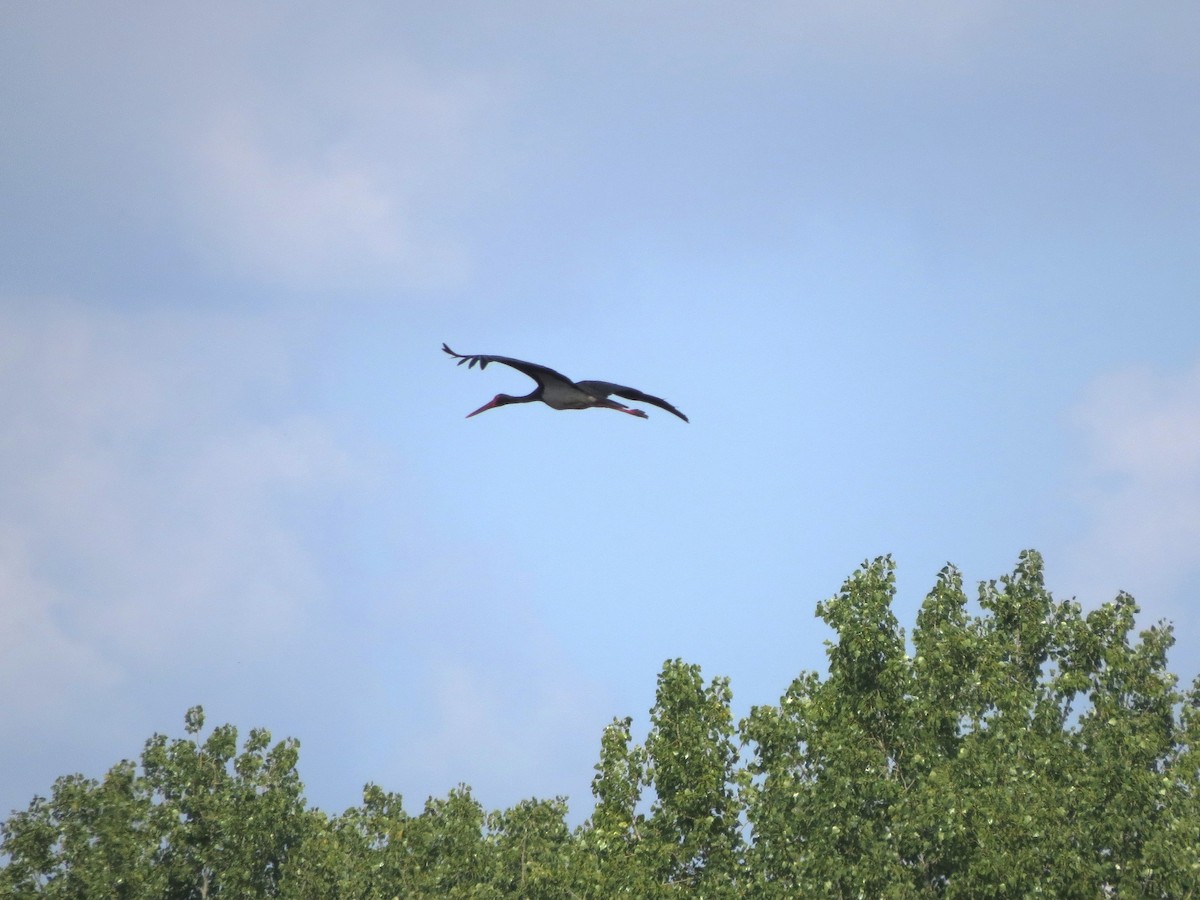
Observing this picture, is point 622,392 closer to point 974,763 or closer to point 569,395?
point 569,395

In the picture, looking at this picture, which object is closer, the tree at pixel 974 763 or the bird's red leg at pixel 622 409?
the bird's red leg at pixel 622 409

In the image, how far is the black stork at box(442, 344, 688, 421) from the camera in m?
16.2

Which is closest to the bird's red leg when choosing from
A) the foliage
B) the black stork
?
the black stork

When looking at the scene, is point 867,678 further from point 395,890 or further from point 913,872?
point 395,890

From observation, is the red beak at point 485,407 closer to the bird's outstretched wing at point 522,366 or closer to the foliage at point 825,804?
the bird's outstretched wing at point 522,366

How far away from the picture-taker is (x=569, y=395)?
1678cm

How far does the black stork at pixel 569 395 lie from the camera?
16.2 meters

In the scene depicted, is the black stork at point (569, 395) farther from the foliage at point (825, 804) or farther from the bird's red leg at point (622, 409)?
the foliage at point (825, 804)

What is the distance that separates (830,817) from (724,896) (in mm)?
2627

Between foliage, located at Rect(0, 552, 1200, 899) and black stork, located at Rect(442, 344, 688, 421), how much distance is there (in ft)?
41.7

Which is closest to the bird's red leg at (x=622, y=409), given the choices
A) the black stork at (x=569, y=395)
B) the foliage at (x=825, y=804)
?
the black stork at (x=569, y=395)

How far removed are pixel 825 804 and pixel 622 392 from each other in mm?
13822

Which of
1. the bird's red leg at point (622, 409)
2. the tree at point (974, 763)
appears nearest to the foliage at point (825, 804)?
the tree at point (974, 763)

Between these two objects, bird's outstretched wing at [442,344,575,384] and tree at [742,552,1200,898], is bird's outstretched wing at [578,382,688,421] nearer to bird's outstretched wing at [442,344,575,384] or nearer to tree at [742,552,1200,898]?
bird's outstretched wing at [442,344,575,384]
